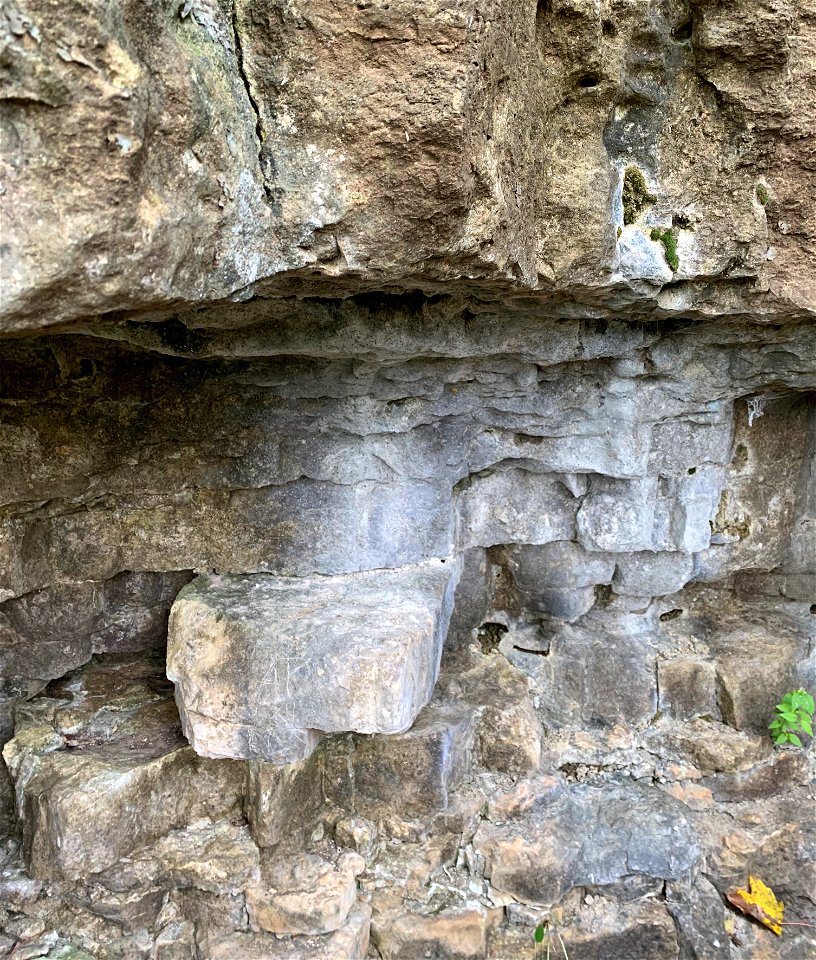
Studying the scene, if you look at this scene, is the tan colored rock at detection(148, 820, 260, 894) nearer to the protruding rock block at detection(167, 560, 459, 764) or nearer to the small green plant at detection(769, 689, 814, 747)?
the protruding rock block at detection(167, 560, 459, 764)

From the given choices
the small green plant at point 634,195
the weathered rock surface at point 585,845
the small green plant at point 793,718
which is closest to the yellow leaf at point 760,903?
the weathered rock surface at point 585,845

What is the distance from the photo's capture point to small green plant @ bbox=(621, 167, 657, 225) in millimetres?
1476

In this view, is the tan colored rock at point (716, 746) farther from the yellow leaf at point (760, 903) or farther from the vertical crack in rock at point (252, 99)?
the vertical crack in rock at point (252, 99)

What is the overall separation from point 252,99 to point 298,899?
2.07 meters

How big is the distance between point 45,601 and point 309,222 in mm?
1591

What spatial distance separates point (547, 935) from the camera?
239 cm

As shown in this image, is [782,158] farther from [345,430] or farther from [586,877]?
[586,877]

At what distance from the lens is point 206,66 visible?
1.01 meters

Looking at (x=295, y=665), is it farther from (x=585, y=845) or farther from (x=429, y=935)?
(x=585, y=845)

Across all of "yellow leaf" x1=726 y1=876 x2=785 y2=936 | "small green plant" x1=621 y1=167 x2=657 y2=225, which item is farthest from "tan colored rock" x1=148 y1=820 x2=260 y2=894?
"small green plant" x1=621 y1=167 x2=657 y2=225

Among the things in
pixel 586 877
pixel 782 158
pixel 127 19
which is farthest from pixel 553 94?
pixel 586 877

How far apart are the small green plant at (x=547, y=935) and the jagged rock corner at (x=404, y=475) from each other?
3cm

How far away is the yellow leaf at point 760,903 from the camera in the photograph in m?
2.46

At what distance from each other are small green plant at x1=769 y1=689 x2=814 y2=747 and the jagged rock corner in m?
0.08
